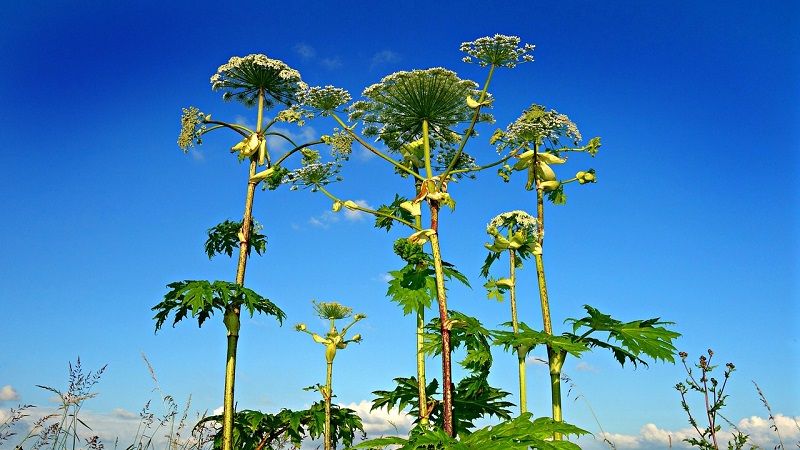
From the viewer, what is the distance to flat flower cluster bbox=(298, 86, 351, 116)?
6.29 m

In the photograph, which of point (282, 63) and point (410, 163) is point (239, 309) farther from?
point (282, 63)

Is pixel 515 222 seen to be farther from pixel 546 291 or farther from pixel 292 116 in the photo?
pixel 292 116

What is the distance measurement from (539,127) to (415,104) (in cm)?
119

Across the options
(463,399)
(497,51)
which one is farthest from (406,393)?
(497,51)

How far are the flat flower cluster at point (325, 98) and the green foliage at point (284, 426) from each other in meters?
4.11

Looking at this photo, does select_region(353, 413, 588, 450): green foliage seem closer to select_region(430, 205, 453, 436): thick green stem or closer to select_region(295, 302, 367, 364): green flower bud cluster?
select_region(430, 205, 453, 436): thick green stem

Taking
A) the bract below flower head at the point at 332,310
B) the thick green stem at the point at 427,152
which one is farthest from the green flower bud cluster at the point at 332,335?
the thick green stem at the point at 427,152

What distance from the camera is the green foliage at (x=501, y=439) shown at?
4.07m

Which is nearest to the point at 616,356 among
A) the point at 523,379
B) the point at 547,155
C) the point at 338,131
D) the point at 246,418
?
the point at 523,379

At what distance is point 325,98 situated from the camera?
6359 mm

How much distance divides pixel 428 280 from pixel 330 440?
9.40 feet

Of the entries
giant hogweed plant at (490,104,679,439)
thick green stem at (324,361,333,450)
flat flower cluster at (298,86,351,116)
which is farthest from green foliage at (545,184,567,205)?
thick green stem at (324,361,333,450)

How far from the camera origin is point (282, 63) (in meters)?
9.19

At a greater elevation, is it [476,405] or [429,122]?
[429,122]
